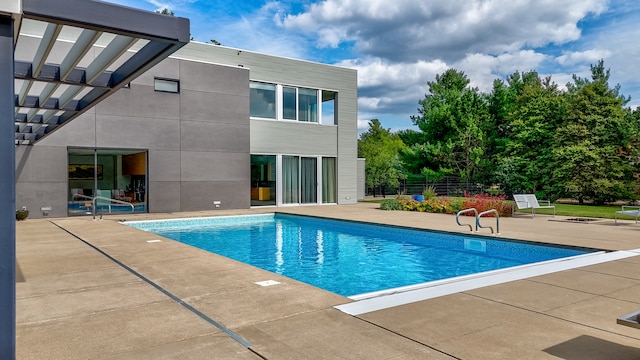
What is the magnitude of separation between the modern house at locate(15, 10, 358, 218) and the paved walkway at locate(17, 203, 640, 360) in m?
7.00

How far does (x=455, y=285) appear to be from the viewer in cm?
534

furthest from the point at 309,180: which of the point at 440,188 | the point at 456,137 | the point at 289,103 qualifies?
the point at 440,188

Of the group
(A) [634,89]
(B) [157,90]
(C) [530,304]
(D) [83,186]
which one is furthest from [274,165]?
(A) [634,89]

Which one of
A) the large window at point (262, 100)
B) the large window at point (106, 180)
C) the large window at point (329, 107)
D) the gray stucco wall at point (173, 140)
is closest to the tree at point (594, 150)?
the large window at point (329, 107)

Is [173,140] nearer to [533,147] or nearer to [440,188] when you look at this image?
[533,147]

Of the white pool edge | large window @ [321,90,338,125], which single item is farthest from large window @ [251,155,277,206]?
the white pool edge

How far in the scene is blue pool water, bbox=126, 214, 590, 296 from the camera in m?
7.21

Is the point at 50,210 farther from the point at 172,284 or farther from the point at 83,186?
the point at 172,284

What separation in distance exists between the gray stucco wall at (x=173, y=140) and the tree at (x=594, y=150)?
14.6m

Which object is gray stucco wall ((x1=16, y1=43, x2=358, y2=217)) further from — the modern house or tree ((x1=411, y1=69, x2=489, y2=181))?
tree ((x1=411, y1=69, x2=489, y2=181))

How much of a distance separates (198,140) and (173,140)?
923 mm

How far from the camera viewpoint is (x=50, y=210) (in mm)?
13641

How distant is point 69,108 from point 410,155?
24588 mm

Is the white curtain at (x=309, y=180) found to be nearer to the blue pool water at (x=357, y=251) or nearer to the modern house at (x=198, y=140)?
the modern house at (x=198, y=140)
